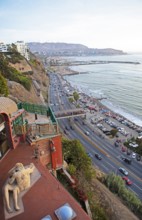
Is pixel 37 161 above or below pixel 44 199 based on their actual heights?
above

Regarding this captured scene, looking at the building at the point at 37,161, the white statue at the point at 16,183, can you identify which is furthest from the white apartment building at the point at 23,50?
the white statue at the point at 16,183

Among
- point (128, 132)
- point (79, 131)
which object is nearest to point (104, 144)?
point (79, 131)

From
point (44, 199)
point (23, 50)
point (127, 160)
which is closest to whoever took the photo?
point (44, 199)

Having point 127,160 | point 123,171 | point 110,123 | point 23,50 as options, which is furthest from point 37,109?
point 23,50

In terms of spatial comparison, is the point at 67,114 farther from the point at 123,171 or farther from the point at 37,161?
the point at 37,161

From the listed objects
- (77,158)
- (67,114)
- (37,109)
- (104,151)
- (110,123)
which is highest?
(37,109)

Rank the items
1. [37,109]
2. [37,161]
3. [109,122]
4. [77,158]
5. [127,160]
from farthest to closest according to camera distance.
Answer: [109,122] → [127,160] → [77,158] → [37,109] → [37,161]

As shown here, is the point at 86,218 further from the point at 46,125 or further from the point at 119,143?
the point at 119,143

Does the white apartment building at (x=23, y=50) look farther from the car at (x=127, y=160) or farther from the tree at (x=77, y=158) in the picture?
the tree at (x=77, y=158)
